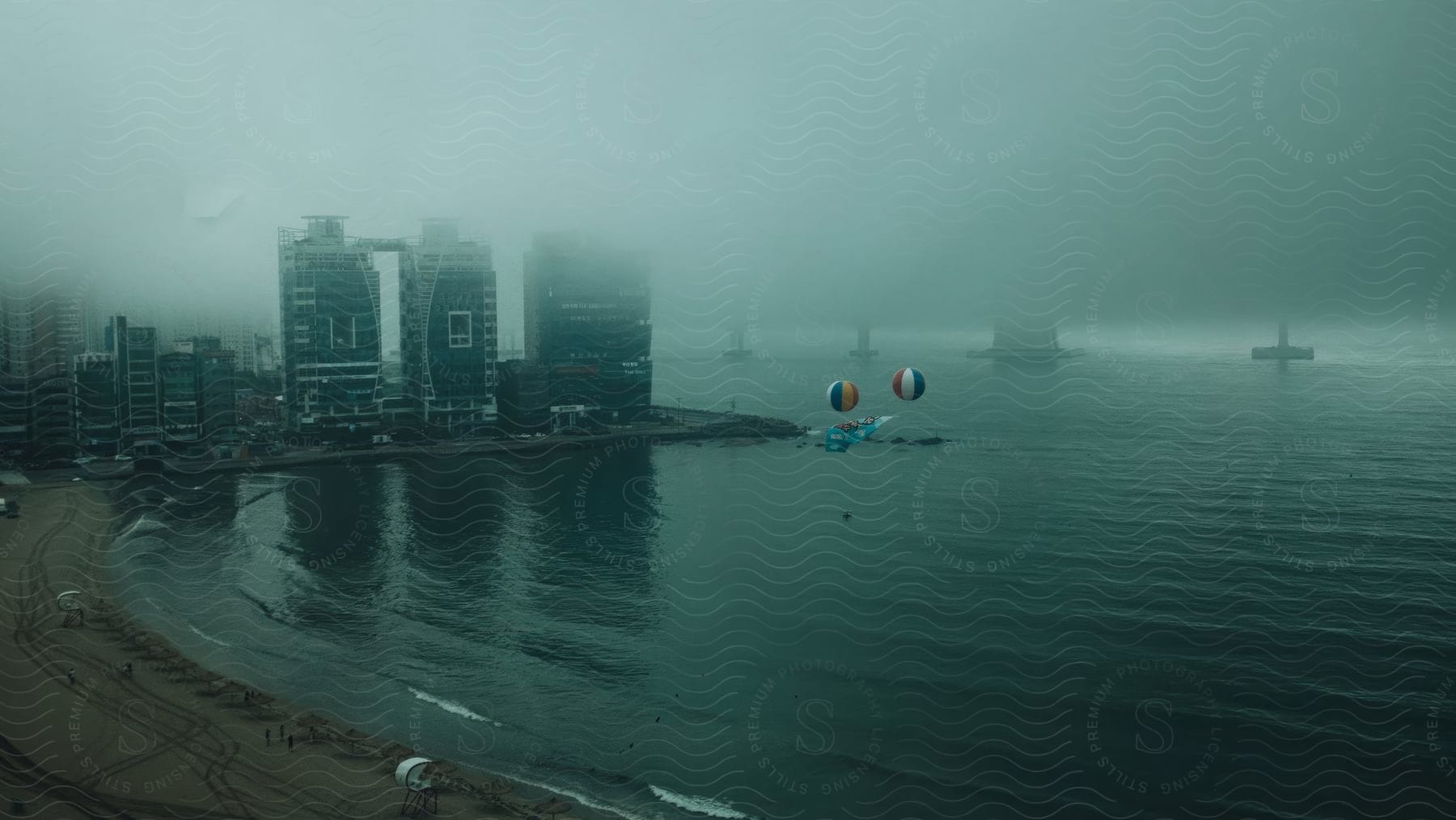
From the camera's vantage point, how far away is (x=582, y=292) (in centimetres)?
1272

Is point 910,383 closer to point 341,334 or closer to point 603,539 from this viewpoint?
point 603,539

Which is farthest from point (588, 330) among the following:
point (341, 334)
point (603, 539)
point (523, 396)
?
point (603, 539)

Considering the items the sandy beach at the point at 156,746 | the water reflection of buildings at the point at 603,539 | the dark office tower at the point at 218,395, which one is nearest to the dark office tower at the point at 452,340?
the water reflection of buildings at the point at 603,539

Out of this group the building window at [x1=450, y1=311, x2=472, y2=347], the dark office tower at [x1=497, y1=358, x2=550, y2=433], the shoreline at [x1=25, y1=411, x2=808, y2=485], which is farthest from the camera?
the dark office tower at [x1=497, y1=358, x2=550, y2=433]

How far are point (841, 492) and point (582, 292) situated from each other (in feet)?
16.4

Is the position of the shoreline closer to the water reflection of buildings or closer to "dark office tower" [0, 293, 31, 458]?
the water reflection of buildings

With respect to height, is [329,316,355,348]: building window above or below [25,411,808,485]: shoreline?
above

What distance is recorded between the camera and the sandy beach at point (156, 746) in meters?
3.88

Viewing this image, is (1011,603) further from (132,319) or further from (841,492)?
(132,319)

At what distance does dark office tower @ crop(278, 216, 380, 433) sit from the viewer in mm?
11562

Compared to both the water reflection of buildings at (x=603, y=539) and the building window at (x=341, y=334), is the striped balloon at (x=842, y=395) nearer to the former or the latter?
the water reflection of buildings at (x=603, y=539)

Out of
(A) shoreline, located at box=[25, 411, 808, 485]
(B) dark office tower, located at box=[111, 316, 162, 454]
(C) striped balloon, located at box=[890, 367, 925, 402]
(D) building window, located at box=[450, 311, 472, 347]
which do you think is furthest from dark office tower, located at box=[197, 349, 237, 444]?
(C) striped balloon, located at box=[890, 367, 925, 402]

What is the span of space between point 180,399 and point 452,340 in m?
4.30

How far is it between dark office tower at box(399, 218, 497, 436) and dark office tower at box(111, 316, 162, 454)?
370 centimetres
